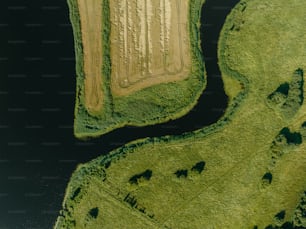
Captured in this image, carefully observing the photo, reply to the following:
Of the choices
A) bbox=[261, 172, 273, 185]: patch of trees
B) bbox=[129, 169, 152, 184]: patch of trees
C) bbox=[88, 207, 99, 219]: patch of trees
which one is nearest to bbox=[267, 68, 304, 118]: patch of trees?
bbox=[261, 172, 273, 185]: patch of trees

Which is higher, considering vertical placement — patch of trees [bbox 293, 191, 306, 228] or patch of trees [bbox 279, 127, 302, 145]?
patch of trees [bbox 279, 127, 302, 145]

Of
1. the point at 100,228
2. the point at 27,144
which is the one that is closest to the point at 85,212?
the point at 100,228

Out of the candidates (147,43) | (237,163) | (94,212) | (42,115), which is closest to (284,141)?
(237,163)

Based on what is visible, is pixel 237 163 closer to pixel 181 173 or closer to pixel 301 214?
pixel 181 173

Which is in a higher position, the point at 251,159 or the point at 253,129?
the point at 253,129

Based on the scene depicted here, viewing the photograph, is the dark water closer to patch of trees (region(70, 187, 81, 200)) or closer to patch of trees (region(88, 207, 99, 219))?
patch of trees (region(70, 187, 81, 200))

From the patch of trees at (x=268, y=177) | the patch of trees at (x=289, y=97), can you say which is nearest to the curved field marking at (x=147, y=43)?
the patch of trees at (x=289, y=97)

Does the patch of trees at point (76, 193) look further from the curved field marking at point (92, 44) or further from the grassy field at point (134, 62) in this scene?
the curved field marking at point (92, 44)

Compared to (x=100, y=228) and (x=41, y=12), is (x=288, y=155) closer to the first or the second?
(x=100, y=228)
